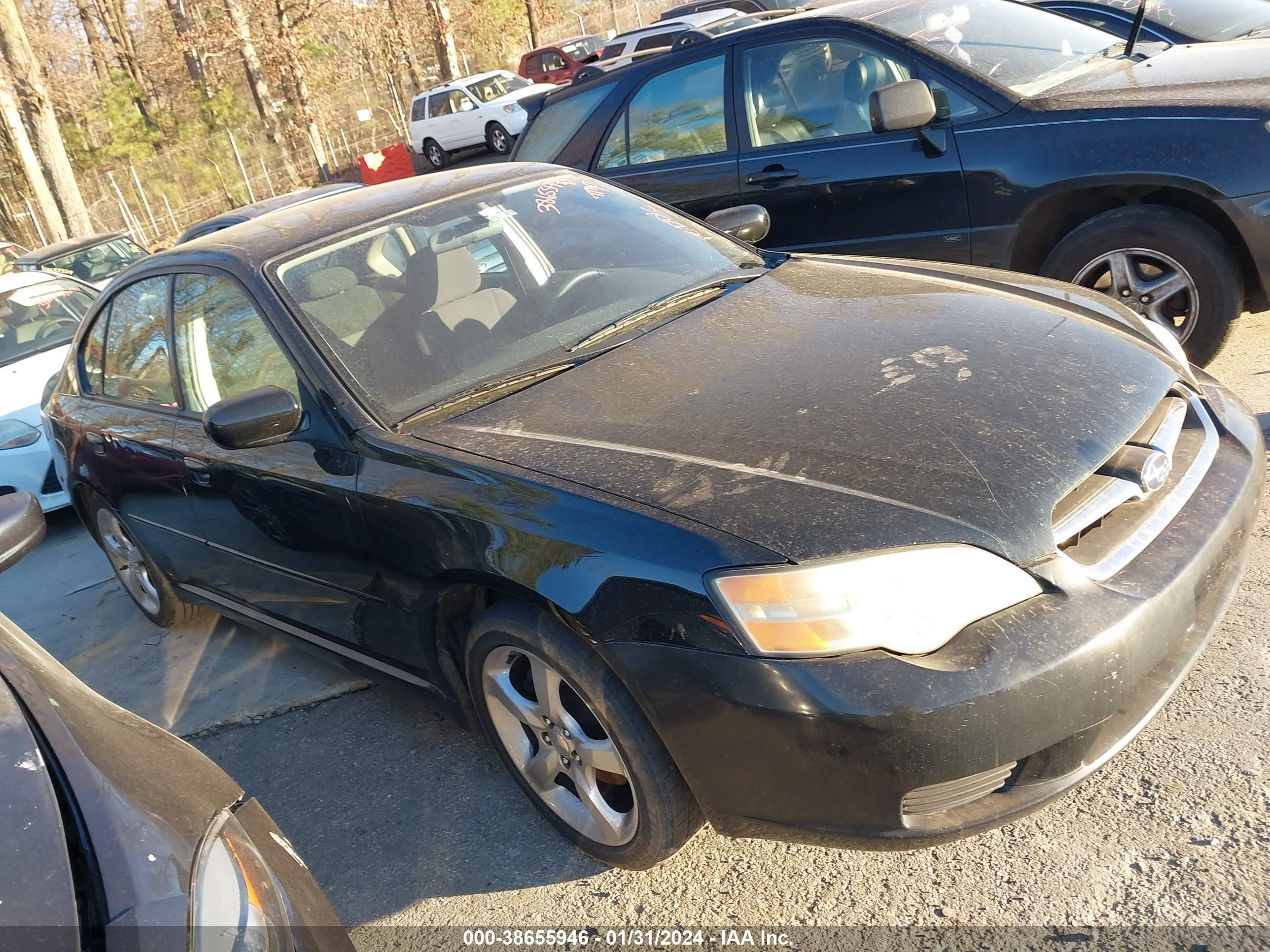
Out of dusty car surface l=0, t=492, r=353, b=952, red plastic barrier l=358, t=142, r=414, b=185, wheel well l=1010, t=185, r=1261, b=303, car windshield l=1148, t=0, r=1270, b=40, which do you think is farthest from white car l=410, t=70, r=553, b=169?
dusty car surface l=0, t=492, r=353, b=952

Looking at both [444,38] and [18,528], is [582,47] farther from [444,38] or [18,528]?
[18,528]

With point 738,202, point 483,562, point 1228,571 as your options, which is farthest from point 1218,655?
point 738,202

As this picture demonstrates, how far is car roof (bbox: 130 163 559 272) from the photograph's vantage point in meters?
3.24

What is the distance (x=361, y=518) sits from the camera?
8.91ft

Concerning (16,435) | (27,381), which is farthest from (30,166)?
(16,435)

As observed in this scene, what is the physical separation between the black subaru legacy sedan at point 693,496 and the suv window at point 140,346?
0.03m

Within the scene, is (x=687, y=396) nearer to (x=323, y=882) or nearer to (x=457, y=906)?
(x=457, y=906)

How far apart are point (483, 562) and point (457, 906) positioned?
878 mm

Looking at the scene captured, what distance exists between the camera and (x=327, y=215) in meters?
3.44

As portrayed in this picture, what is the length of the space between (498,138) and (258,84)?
836cm

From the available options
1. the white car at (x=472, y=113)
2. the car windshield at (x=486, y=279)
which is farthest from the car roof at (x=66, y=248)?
the car windshield at (x=486, y=279)

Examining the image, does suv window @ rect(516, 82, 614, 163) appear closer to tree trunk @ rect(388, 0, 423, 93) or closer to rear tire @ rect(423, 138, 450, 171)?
rear tire @ rect(423, 138, 450, 171)

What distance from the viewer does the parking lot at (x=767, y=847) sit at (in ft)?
7.07

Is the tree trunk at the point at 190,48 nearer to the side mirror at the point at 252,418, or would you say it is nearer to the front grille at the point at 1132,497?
the side mirror at the point at 252,418
